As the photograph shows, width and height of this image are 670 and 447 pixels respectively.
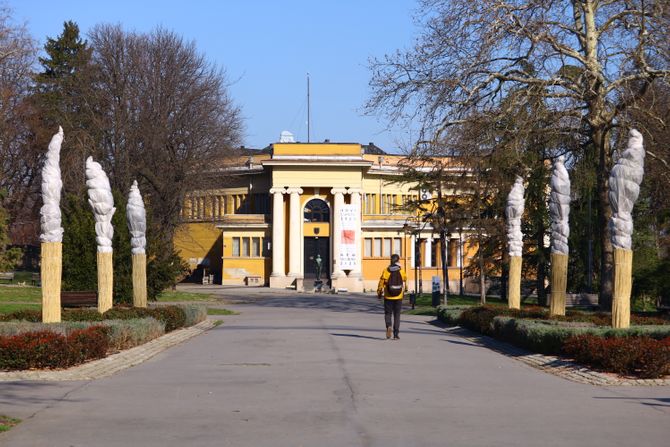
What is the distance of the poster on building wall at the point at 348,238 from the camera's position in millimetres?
79375

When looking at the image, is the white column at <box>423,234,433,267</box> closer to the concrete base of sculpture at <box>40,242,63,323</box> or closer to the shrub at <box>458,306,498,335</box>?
Answer: the shrub at <box>458,306,498,335</box>

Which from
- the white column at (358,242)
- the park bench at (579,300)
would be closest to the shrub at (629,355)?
the park bench at (579,300)

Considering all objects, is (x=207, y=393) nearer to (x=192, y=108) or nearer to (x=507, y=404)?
(x=507, y=404)

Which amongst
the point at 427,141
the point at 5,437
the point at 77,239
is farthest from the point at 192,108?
the point at 5,437

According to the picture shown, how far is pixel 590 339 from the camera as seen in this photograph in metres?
17.6

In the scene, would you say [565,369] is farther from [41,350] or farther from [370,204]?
[370,204]

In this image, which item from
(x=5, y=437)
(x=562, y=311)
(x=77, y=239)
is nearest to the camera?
(x=5, y=437)

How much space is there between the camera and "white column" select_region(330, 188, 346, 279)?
79375 mm

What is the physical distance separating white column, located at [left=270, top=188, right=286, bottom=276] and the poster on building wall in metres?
5.18

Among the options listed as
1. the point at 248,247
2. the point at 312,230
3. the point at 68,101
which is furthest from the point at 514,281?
the point at 248,247

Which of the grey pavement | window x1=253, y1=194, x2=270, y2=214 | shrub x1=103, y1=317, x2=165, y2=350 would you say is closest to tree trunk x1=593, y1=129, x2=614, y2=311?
the grey pavement

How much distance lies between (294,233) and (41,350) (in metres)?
66.0

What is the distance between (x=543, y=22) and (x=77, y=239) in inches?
780

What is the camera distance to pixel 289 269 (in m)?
82.1
